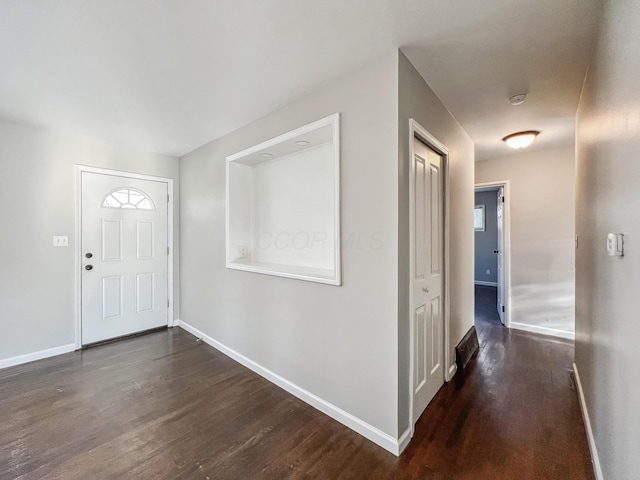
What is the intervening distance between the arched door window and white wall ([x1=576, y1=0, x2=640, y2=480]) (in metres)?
4.47

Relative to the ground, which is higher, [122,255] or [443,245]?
[443,245]

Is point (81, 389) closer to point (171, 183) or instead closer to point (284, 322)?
point (284, 322)

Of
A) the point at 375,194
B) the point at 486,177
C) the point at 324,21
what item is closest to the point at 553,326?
the point at 486,177

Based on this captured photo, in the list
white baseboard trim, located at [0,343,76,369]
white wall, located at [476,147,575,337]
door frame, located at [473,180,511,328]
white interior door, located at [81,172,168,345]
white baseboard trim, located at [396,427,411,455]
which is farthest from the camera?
door frame, located at [473,180,511,328]

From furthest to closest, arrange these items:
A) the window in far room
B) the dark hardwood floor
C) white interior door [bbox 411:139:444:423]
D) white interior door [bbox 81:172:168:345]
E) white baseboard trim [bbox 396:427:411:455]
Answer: the window in far room, white interior door [bbox 81:172:168:345], white interior door [bbox 411:139:444:423], white baseboard trim [bbox 396:427:411:455], the dark hardwood floor

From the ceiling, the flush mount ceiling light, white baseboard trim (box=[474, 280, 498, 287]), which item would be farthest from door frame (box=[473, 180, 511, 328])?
white baseboard trim (box=[474, 280, 498, 287])

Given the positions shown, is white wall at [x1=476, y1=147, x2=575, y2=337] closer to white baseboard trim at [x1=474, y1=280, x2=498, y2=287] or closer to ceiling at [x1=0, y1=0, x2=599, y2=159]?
ceiling at [x1=0, y1=0, x2=599, y2=159]

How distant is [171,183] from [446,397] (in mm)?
4191

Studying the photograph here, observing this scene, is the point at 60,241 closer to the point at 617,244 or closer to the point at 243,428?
the point at 243,428

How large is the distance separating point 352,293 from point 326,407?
0.92 metres

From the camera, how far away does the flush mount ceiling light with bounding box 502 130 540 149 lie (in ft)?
9.86

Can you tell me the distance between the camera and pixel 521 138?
3.04 metres

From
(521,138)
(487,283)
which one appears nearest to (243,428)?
(521,138)

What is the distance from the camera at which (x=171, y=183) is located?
396 centimetres
